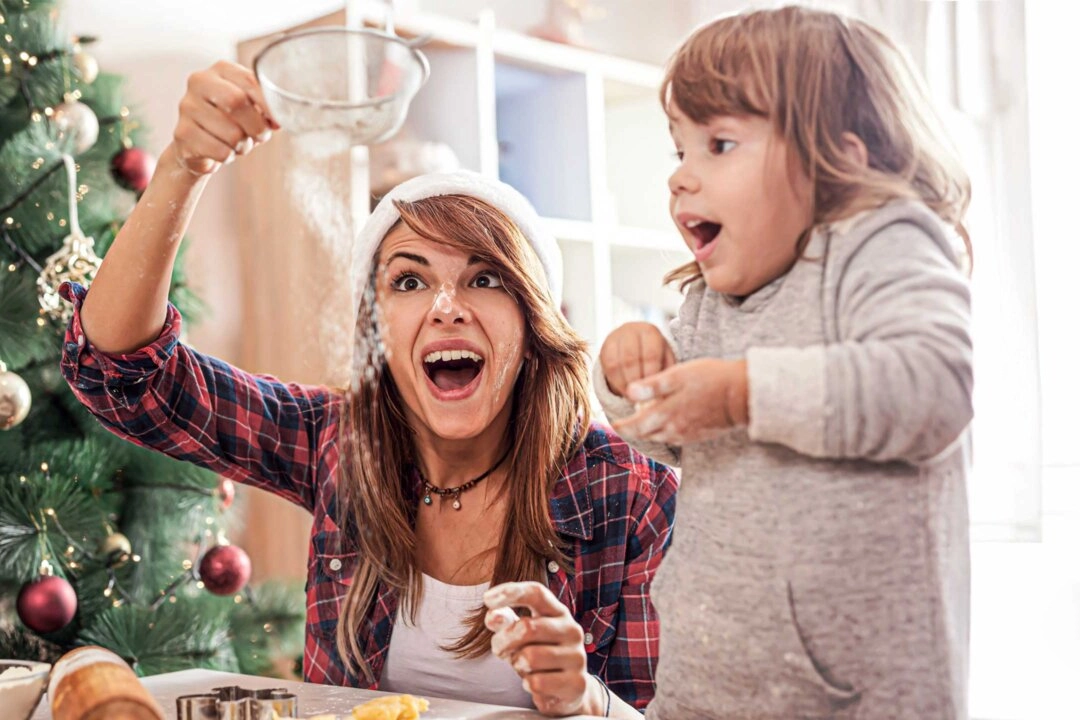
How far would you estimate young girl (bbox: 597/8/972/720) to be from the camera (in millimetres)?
347

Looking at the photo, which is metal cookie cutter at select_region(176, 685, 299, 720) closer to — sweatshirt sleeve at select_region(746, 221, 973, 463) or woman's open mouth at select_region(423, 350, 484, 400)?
woman's open mouth at select_region(423, 350, 484, 400)

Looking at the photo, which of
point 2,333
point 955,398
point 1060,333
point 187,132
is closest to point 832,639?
point 955,398

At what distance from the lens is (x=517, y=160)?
0.73 metres

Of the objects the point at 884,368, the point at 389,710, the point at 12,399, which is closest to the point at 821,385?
the point at 884,368

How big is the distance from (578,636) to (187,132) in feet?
1.15

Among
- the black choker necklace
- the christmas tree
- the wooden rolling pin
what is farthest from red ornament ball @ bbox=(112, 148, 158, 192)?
the wooden rolling pin

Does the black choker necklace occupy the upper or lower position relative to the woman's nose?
lower

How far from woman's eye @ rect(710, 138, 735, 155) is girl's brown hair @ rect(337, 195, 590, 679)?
322mm

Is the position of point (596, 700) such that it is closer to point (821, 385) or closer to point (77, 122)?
point (821, 385)

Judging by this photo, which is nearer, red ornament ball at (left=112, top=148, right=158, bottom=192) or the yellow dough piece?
the yellow dough piece

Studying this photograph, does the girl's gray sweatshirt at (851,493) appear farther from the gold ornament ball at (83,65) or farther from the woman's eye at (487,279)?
the gold ornament ball at (83,65)

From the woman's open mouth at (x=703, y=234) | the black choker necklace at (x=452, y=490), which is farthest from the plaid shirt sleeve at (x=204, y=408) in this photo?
the woman's open mouth at (x=703, y=234)

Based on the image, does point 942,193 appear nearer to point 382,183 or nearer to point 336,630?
point 382,183

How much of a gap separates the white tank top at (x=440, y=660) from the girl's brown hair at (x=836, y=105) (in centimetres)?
50
